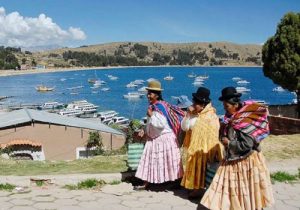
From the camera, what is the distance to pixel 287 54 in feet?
70.5

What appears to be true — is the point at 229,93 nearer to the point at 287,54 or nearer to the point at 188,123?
the point at 188,123

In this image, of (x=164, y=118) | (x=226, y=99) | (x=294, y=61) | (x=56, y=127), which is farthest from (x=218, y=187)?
(x=56, y=127)

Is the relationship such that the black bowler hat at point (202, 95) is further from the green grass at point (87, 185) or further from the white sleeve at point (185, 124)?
the green grass at point (87, 185)

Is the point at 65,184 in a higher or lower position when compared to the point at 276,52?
lower

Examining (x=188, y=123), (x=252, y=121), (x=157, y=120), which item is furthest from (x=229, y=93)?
(x=157, y=120)

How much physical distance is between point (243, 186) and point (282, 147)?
19.0 feet

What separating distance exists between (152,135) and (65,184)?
5.36ft

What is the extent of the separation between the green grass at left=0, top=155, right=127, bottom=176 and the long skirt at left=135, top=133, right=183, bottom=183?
156cm

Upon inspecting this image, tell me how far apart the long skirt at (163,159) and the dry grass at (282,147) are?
3191 millimetres

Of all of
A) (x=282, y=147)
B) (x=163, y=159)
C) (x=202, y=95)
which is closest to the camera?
(x=202, y=95)

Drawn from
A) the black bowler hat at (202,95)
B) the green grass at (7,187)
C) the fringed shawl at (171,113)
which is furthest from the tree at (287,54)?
the green grass at (7,187)

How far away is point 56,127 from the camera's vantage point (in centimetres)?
2681

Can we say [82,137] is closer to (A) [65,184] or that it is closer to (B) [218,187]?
(A) [65,184]

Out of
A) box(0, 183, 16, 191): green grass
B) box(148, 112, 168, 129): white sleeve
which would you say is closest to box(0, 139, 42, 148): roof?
box(0, 183, 16, 191): green grass
